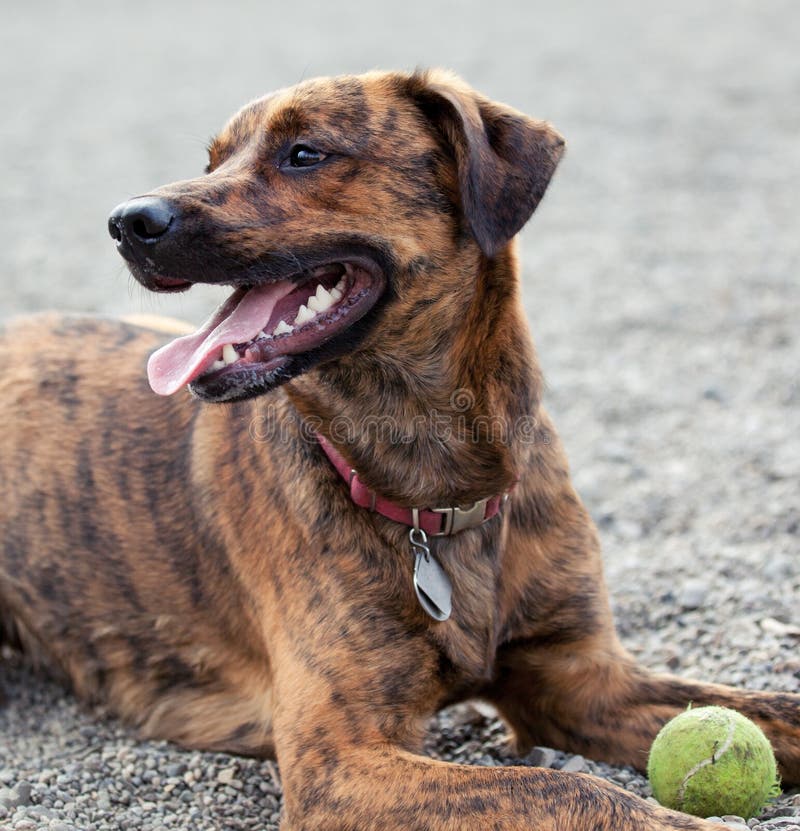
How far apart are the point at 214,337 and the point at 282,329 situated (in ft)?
0.62

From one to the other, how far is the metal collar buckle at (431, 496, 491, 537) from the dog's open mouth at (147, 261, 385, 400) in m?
0.65

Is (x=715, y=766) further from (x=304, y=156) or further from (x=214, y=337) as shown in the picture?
(x=304, y=156)

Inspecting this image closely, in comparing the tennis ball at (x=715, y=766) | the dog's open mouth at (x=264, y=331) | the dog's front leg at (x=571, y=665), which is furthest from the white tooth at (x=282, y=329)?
the tennis ball at (x=715, y=766)

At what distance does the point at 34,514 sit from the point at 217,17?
19.3 meters

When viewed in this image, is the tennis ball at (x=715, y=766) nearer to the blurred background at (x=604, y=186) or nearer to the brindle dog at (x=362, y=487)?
the brindle dog at (x=362, y=487)

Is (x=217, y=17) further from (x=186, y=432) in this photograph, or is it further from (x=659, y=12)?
(x=186, y=432)

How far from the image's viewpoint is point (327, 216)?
350cm

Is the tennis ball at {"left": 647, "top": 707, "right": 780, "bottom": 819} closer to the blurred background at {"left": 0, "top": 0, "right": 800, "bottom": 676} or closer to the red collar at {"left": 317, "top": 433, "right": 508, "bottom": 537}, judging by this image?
the red collar at {"left": 317, "top": 433, "right": 508, "bottom": 537}

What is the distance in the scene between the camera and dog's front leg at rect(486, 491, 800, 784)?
3.89 metres

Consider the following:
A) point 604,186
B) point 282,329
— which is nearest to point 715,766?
point 282,329

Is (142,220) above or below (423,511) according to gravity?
above

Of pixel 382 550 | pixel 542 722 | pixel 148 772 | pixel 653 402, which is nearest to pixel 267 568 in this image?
pixel 382 550

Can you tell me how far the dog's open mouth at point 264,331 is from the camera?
133 inches

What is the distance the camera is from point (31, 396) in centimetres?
465
